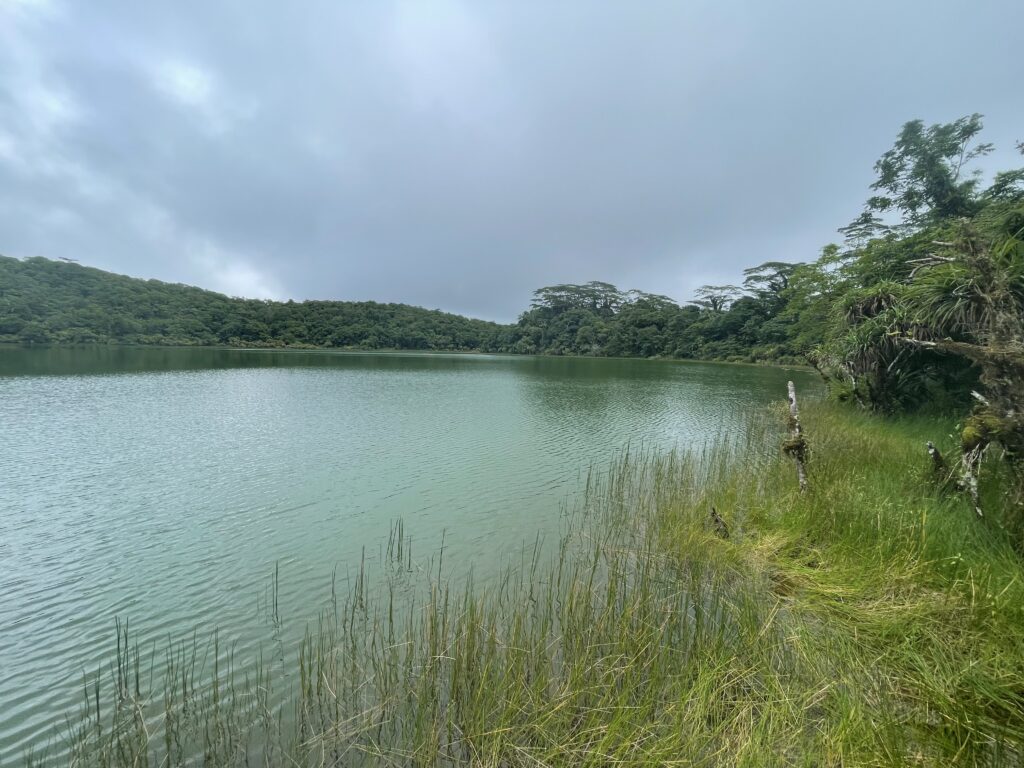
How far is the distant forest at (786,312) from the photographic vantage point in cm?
673

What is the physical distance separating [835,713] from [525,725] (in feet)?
5.82

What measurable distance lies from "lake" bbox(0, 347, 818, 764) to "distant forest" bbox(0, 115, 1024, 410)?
5.19 m

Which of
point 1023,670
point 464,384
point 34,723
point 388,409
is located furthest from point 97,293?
point 1023,670

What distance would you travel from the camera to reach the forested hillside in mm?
62469

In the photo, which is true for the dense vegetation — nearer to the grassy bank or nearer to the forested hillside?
the grassy bank

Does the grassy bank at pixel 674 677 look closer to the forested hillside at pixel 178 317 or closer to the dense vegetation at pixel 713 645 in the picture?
the dense vegetation at pixel 713 645

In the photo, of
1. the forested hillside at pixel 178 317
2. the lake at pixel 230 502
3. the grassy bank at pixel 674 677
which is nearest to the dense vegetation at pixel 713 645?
the grassy bank at pixel 674 677

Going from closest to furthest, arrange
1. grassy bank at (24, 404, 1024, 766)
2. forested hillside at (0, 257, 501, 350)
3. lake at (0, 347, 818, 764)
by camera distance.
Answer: grassy bank at (24, 404, 1024, 766) → lake at (0, 347, 818, 764) → forested hillside at (0, 257, 501, 350)

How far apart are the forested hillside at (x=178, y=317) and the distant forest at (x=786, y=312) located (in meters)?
0.27

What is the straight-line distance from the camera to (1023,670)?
2391 millimetres

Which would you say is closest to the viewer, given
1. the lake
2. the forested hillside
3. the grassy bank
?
the grassy bank

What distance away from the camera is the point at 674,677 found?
2996 mm

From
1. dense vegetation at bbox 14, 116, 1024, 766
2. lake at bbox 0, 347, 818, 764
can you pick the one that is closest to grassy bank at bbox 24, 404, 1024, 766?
dense vegetation at bbox 14, 116, 1024, 766

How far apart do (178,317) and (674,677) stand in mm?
96636
